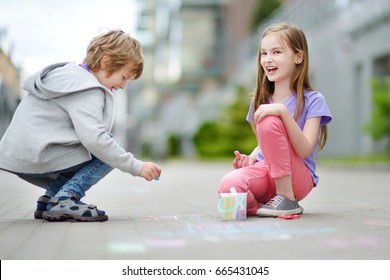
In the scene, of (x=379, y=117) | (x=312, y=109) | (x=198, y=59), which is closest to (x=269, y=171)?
(x=312, y=109)

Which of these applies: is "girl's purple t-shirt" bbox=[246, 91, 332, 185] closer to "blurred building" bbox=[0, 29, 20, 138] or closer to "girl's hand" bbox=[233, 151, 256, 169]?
"girl's hand" bbox=[233, 151, 256, 169]

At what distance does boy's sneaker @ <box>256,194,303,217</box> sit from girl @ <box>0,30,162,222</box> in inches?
29.7

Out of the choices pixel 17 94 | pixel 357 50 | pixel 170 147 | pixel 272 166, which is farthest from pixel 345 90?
pixel 170 147

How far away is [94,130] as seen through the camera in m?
4.04

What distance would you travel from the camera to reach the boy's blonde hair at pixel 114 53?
4336 millimetres

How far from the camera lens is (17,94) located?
54.5ft

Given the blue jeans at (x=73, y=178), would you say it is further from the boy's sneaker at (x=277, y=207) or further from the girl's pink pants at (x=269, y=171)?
the boy's sneaker at (x=277, y=207)

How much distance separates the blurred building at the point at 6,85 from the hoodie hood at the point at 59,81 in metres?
10.9

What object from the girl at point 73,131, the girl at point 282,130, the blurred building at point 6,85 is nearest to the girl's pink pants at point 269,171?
the girl at point 282,130

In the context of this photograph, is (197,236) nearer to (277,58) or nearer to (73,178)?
(73,178)

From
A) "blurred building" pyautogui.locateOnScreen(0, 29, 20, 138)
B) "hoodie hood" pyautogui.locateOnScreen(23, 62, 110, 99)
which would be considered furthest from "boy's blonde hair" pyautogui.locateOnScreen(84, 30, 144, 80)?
"blurred building" pyautogui.locateOnScreen(0, 29, 20, 138)

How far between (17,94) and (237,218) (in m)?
13.3

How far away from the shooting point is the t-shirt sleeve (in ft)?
14.5

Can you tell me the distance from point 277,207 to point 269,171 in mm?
231
